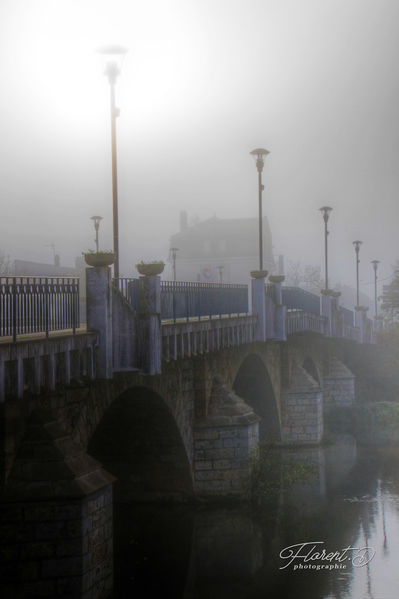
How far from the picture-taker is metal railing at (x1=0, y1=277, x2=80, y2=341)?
11438 millimetres

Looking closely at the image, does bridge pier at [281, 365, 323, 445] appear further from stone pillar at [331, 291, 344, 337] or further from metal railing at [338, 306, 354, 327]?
metal railing at [338, 306, 354, 327]

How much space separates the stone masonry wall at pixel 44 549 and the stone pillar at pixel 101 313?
2343 millimetres

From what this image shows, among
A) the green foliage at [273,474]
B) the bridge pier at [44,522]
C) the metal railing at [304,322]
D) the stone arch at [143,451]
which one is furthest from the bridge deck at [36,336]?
the metal railing at [304,322]

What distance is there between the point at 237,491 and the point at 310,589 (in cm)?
589

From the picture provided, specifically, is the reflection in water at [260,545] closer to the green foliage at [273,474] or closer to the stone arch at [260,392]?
the green foliage at [273,474]

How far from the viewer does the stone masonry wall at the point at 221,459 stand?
2242 centimetres

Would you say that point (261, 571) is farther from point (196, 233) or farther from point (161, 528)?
point (196, 233)

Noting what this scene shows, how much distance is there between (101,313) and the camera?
13.8 meters

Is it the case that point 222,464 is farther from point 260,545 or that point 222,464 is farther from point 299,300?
point 299,300

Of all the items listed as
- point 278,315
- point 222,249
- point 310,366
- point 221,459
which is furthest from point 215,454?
point 222,249

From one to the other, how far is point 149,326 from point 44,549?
463cm

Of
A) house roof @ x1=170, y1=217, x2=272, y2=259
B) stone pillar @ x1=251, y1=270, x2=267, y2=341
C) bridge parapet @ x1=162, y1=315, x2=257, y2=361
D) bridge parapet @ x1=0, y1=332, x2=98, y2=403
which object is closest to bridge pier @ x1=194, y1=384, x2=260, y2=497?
bridge parapet @ x1=162, y1=315, x2=257, y2=361

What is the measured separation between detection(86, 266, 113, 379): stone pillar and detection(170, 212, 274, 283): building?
77.0 metres

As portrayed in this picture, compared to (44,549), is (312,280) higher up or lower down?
higher up
